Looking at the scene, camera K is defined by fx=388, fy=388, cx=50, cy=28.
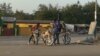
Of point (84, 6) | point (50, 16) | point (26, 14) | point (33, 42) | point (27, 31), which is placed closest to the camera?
point (33, 42)

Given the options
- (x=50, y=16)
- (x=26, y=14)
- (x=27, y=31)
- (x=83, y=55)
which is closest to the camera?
(x=83, y=55)

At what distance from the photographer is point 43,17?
375 feet

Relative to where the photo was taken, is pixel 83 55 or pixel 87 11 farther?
pixel 87 11

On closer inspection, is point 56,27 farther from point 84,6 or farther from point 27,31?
point 84,6

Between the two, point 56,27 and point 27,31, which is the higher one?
point 56,27

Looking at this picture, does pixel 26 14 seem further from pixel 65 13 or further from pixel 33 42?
→ pixel 33 42

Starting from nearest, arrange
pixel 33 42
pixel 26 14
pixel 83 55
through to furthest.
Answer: pixel 83 55 → pixel 33 42 → pixel 26 14

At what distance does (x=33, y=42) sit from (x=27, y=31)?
51470 mm

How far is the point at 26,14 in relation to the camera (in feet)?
434

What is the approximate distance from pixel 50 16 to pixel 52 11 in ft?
5.39

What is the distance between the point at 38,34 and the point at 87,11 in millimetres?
91518

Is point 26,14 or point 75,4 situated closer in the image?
point 75,4

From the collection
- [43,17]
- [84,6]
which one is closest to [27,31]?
[43,17]

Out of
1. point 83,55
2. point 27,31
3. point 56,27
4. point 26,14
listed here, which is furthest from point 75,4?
point 83,55
